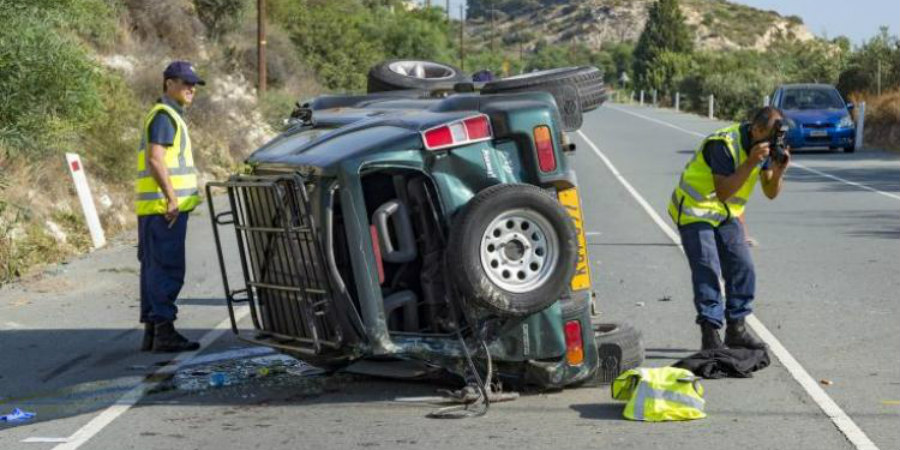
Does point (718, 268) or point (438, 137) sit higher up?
point (438, 137)

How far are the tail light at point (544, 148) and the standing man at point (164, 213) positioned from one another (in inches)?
116

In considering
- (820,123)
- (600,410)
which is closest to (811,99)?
(820,123)

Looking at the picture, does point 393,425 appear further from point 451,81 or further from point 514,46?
point 514,46

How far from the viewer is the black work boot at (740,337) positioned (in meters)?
8.45

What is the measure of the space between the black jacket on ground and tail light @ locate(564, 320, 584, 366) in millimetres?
884

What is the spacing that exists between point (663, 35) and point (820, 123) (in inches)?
2946

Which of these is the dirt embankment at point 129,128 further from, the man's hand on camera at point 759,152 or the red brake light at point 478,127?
the man's hand on camera at point 759,152

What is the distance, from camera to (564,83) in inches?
327

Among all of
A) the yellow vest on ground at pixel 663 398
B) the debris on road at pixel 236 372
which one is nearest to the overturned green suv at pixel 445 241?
the yellow vest on ground at pixel 663 398

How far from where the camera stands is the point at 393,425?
23.0 ft

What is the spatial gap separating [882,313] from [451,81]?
4.27 meters

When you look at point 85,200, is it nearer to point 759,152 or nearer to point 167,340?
point 167,340

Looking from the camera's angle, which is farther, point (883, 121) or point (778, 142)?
point (883, 121)

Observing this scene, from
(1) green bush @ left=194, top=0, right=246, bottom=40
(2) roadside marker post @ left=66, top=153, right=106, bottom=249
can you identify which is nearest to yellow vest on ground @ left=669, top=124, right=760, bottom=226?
(2) roadside marker post @ left=66, top=153, right=106, bottom=249
